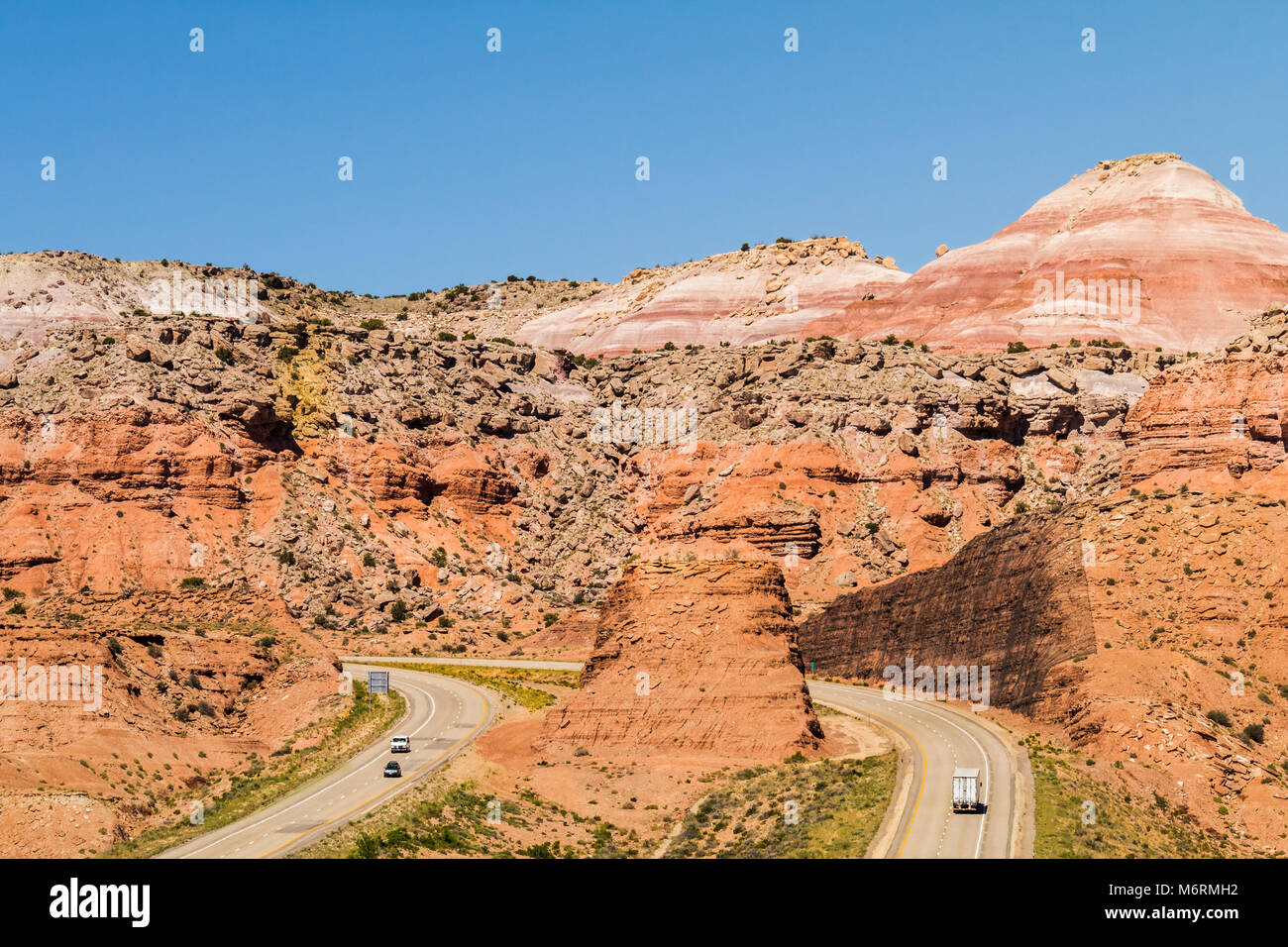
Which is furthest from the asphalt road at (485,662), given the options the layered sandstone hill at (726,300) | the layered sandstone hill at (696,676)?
the layered sandstone hill at (726,300)

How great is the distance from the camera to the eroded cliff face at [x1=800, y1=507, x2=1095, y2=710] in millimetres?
62094

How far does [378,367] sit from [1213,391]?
6552 cm

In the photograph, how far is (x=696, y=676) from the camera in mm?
55312

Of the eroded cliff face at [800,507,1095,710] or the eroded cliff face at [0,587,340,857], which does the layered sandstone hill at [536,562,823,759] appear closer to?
the eroded cliff face at [800,507,1095,710]

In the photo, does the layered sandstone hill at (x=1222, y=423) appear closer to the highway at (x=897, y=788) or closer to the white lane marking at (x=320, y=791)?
the highway at (x=897, y=788)

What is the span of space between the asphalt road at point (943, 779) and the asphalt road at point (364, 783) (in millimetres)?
15370

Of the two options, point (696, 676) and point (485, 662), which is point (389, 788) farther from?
point (485, 662)

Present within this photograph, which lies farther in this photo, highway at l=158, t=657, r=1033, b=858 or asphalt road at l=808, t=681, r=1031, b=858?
highway at l=158, t=657, r=1033, b=858

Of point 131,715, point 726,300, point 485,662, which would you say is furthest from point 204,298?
point 131,715

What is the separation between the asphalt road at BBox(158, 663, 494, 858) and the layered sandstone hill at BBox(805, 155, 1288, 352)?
7629 centimetres

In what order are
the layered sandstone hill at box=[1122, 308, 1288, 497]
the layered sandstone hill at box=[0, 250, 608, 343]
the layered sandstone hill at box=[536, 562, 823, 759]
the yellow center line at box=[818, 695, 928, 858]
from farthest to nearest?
the layered sandstone hill at box=[0, 250, 608, 343], the layered sandstone hill at box=[1122, 308, 1288, 497], the layered sandstone hill at box=[536, 562, 823, 759], the yellow center line at box=[818, 695, 928, 858]

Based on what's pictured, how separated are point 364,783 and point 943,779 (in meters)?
18.4

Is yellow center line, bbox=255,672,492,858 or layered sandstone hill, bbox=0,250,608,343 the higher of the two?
layered sandstone hill, bbox=0,250,608,343

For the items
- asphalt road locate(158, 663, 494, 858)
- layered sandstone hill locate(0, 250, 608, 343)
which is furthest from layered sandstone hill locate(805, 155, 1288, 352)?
asphalt road locate(158, 663, 494, 858)
